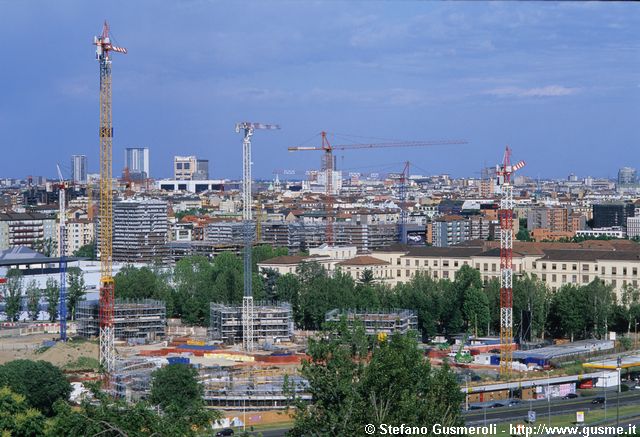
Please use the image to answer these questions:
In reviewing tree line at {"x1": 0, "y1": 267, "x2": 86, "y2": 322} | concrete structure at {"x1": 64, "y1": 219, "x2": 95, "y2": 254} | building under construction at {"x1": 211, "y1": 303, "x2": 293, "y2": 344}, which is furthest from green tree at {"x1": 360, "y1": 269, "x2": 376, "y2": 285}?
concrete structure at {"x1": 64, "y1": 219, "x2": 95, "y2": 254}

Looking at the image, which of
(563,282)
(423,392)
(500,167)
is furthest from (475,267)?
(423,392)

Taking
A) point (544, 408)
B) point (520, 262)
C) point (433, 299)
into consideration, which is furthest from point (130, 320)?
point (544, 408)

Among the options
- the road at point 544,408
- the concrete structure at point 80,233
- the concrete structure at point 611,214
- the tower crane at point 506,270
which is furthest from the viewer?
the concrete structure at point 611,214

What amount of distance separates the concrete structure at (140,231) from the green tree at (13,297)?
1222cm

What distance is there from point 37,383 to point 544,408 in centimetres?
713

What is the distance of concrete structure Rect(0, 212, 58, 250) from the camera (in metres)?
48.0

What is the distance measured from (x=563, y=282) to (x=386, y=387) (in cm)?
2148

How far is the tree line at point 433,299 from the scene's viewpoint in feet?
84.1

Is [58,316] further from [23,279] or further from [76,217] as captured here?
[76,217]

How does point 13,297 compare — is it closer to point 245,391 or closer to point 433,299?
point 433,299

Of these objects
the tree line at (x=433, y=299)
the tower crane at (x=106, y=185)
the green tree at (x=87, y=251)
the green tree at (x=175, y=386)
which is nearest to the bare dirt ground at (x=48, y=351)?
the tower crane at (x=106, y=185)

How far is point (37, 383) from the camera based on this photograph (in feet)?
57.7

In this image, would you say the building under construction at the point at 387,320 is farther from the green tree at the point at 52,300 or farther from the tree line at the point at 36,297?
the green tree at the point at 52,300

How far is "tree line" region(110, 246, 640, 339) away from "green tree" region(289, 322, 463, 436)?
44.4 feet
